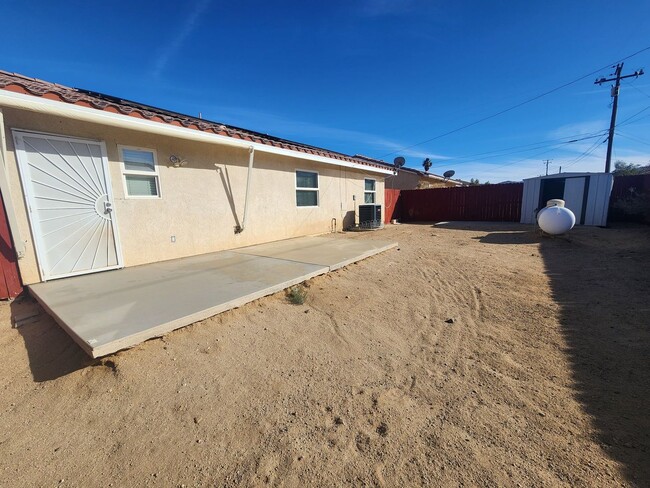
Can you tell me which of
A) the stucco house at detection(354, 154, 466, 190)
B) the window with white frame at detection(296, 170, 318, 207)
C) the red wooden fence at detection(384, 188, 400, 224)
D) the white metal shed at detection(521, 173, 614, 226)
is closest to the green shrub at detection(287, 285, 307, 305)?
the window with white frame at detection(296, 170, 318, 207)

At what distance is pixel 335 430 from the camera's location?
185 centimetres

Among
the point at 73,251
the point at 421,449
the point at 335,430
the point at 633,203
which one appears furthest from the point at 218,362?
the point at 633,203

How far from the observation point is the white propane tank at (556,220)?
8191mm

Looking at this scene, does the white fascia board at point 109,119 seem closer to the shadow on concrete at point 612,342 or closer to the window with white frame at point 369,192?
the window with white frame at point 369,192

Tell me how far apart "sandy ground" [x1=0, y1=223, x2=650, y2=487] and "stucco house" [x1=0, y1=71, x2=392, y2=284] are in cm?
124

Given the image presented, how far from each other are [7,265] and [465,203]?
55.7 ft

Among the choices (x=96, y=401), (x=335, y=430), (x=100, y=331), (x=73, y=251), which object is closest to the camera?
(x=335, y=430)

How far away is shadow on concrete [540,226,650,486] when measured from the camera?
1720mm

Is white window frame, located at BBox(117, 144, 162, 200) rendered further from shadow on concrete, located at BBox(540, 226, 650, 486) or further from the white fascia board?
shadow on concrete, located at BBox(540, 226, 650, 486)

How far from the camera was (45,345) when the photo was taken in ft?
9.47

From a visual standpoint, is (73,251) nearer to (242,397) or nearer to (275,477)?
(242,397)

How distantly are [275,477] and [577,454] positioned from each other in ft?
5.68

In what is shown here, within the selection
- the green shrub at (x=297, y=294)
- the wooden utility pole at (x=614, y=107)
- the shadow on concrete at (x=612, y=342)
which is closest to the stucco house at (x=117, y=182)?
the green shrub at (x=297, y=294)

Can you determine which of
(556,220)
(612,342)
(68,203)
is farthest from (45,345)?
(556,220)
